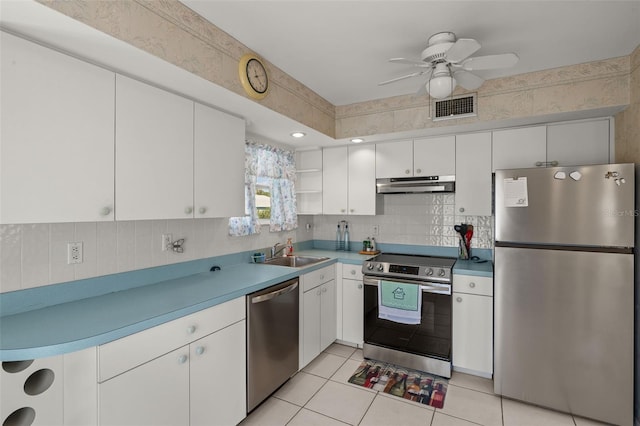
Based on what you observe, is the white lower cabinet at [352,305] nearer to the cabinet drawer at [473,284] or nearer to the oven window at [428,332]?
the oven window at [428,332]

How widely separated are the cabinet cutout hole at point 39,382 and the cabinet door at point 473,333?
8.59ft

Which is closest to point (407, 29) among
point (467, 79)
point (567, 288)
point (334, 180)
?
point (467, 79)

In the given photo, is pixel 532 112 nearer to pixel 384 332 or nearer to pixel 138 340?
pixel 384 332

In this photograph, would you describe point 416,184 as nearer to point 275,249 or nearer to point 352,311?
point 352,311

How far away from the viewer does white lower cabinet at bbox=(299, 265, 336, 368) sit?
2719 millimetres

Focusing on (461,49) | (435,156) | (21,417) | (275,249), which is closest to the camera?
(21,417)

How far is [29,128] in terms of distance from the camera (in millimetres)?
1323

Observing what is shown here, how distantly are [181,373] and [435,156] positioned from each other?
2.67 m

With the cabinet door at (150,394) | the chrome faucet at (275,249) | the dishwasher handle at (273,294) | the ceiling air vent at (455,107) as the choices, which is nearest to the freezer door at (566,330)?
the ceiling air vent at (455,107)

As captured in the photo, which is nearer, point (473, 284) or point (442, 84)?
point (442, 84)

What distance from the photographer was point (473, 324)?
2654 millimetres

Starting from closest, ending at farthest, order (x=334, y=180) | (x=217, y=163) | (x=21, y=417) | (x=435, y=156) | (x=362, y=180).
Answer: (x=21, y=417) < (x=217, y=163) < (x=435, y=156) < (x=362, y=180) < (x=334, y=180)

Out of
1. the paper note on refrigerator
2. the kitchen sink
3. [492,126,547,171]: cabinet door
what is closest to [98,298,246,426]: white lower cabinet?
the kitchen sink

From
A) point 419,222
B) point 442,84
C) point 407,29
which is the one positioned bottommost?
point 419,222
